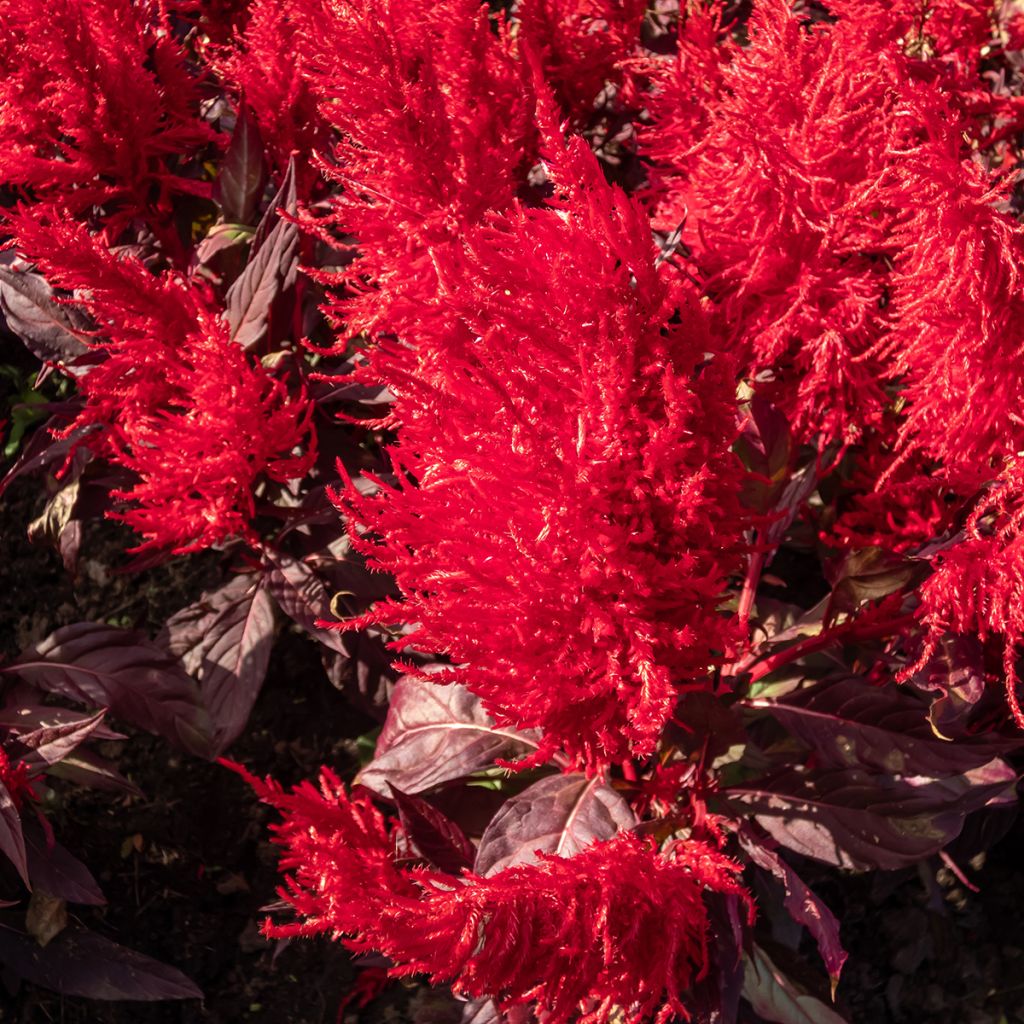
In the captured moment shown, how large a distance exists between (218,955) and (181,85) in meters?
1.61

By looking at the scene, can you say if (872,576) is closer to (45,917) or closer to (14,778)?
→ (14,778)

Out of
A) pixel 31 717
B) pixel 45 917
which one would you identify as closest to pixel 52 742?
pixel 31 717

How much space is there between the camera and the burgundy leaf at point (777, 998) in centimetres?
155

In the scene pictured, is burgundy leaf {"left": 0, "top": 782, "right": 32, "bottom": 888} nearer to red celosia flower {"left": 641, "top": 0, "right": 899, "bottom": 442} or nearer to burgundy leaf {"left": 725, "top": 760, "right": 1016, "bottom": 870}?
burgundy leaf {"left": 725, "top": 760, "right": 1016, "bottom": 870}

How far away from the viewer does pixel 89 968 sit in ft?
6.20

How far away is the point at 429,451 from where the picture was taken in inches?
39.4

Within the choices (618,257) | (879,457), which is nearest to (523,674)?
(618,257)

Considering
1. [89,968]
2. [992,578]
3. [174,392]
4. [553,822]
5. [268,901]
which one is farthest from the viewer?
[268,901]

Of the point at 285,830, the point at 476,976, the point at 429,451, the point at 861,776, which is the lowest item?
the point at 861,776

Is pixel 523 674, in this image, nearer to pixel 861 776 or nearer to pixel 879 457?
pixel 861 776

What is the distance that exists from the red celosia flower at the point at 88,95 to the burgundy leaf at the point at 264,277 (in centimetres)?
21

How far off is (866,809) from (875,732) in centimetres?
10

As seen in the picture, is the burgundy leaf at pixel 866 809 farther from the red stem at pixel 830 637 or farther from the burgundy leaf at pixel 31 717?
the burgundy leaf at pixel 31 717

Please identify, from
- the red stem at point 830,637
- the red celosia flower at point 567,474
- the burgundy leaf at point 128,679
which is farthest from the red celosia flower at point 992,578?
the burgundy leaf at point 128,679
